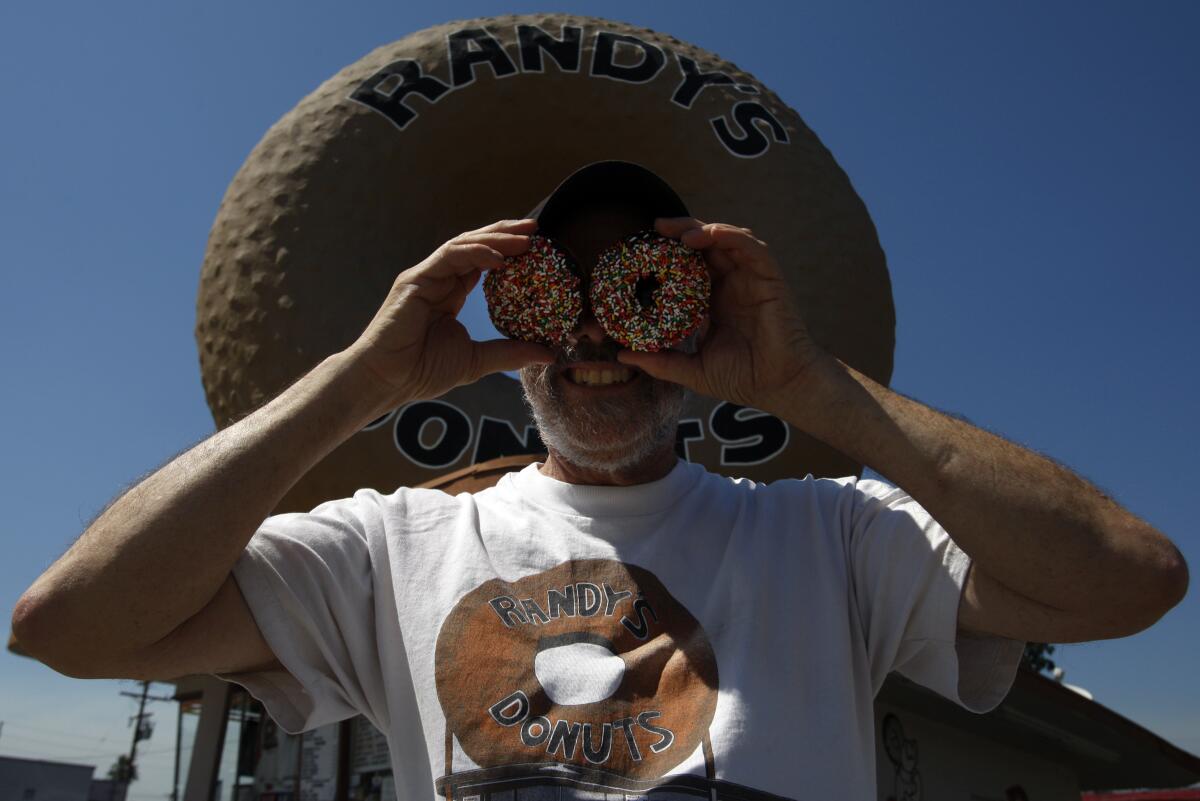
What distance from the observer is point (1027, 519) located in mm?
1064

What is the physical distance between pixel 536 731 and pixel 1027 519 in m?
0.60

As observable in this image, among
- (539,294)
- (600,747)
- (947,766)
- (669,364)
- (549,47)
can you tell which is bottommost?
(600,747)

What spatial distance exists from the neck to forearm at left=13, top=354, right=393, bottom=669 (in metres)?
0.37

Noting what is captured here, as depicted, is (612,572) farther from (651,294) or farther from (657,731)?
(651,294)

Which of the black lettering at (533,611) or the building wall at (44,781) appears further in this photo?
the building wall at (44,781)

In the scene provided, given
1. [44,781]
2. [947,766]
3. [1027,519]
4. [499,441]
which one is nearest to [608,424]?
Result: [1027,519]

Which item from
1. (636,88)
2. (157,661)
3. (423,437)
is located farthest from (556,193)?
(636,88)

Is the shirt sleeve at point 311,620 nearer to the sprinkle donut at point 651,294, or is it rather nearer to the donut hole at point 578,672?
the donut hole at point 578,672

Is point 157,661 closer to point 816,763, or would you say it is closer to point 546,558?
point 546,558

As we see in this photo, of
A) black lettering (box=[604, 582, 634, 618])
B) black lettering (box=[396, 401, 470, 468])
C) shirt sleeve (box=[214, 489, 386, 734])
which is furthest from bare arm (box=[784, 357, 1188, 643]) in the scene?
black lettering (box=[396, 401, 470, 468])

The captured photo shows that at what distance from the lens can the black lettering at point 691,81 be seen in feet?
13.5

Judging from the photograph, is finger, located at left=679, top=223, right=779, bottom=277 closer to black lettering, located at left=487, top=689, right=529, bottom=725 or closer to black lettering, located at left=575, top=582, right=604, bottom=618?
black lettering, located at left=575, top=582, right=604, bottom=618

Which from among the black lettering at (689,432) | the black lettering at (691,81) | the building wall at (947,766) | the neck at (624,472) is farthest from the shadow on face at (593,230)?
the building wall at (947,766)

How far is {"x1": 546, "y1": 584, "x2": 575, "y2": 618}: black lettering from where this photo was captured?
117 cm
